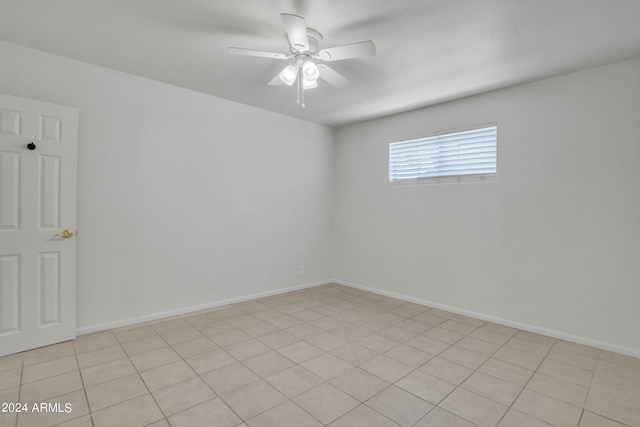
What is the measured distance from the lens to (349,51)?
2191 millimetres

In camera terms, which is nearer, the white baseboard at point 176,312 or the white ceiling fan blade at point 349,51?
the white ceiling fan blade at point 349,51

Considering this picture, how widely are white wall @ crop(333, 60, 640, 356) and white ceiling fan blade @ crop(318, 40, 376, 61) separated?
6.72ft

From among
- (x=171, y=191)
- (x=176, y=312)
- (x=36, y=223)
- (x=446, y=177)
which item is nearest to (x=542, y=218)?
(x=446, y=177)

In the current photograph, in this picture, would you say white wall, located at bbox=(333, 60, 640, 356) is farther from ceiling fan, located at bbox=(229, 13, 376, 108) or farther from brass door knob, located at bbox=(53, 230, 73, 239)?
brass door knob, located at bbox=(53, 230, 73, 239)

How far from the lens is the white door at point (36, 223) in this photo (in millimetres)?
2510

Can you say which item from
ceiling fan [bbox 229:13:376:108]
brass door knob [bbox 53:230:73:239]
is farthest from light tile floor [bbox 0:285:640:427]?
ceiling fan [bbox 229:13:376:108]

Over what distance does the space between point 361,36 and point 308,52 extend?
1.42 feet

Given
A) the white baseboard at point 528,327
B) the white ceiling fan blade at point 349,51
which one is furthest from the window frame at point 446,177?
the white ceiling fan blade at point 349,51

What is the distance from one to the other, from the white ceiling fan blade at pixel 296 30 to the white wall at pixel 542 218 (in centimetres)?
236

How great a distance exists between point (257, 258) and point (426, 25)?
129 inches

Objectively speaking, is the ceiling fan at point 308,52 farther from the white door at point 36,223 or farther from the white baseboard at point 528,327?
the white baseboard at point 528,327

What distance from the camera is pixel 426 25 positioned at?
223cm

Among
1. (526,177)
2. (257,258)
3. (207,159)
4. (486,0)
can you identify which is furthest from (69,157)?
(526,177)

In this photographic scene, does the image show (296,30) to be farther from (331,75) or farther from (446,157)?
(446,157)
